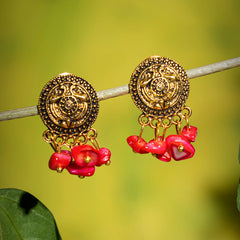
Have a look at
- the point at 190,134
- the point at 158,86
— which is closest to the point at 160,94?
the point at 158,86

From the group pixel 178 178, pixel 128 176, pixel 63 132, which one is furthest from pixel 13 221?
pixel 178 178

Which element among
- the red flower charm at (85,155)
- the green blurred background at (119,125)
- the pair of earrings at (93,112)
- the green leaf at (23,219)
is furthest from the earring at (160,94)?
the green blurred background at (119,125)

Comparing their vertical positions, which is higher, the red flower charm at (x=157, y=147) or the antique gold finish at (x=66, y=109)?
the antique gold finish at (x=66, y=109)

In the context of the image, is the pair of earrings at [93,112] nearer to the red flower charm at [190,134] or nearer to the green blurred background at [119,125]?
the red flower charm at [190,134]

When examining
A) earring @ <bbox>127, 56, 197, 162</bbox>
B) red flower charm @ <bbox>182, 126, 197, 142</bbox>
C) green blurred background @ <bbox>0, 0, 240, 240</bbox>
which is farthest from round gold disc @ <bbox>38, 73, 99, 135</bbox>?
green blurred background @ <bbox>0, 0, 240, 240</bbox>

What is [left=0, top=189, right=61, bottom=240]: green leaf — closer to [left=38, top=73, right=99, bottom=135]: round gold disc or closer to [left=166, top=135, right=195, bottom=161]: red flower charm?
[left=38, top=73, right=99, bottom=135]: round gold disc

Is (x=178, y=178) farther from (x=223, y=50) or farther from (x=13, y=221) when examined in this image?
(x=13, y=221)
